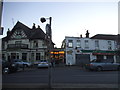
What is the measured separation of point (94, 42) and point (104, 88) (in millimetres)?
23542

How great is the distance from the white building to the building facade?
572cm

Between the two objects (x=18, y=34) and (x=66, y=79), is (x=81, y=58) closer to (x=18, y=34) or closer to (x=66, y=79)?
(x=18, y=34)

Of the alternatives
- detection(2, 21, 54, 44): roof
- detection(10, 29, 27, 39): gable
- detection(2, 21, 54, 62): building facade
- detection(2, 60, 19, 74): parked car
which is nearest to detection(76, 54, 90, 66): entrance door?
detection(2, 21, 54, 62): building facade

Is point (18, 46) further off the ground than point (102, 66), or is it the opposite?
point (18, 46)

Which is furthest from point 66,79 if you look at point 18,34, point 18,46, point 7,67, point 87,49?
point 18,34

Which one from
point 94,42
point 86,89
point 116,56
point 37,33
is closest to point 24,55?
point 37,33

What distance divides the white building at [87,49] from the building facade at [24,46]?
5.72 meters

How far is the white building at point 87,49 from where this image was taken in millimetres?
28028

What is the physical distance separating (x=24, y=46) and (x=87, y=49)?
15.4m

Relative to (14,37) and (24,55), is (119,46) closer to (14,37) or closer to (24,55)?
(24,55)

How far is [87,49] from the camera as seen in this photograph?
28688 millimetres

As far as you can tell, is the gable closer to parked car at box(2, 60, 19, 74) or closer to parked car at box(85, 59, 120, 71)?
parked car at box(2, 60, 19, 74)

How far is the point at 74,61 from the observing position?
27953 millimetres

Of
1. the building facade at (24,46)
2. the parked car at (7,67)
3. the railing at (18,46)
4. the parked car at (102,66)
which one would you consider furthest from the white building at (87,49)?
the parked car at (7,67)
